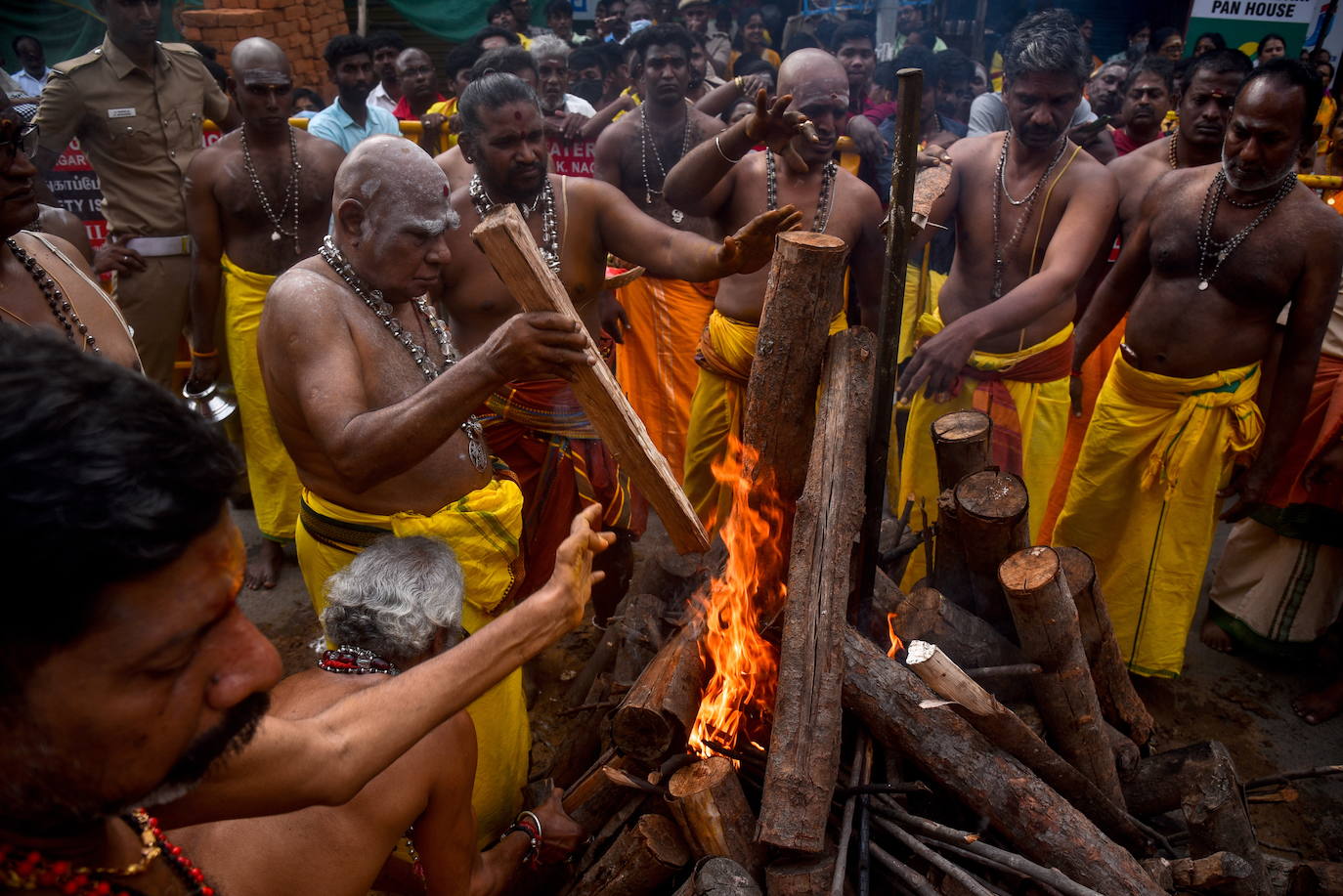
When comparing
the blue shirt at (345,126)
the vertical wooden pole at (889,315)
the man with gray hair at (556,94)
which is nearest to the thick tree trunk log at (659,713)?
the vertical wooden pole at (889,315)

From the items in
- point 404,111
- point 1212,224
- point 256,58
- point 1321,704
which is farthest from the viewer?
point 404,111

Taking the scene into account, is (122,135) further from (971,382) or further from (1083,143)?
(1083,143)

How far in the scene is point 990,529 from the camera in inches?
113

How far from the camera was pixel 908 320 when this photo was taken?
20.8 feet

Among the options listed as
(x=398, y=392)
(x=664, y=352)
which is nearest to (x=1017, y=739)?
(x=398, y=392)

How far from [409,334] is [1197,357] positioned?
11.2ft

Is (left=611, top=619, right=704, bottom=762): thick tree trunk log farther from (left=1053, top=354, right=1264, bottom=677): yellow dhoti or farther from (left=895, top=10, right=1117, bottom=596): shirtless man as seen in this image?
(left=1053, top=354, right=1264, bottom=677): yellow dhoti

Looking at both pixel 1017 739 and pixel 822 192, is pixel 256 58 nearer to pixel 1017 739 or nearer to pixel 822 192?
pixel 822 192

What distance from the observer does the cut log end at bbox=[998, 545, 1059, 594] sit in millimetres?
2559

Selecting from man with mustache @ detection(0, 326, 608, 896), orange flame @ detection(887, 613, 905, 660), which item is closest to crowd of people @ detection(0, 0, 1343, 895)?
man with mustache @ detection(0, 326, 608, 896)

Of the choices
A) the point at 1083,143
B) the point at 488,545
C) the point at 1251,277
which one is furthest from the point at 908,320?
the point at 488,545

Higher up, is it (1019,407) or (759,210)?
(759,210)

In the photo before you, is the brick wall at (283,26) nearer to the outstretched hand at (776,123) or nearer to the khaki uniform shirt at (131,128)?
the khaki uniform shirt at (131,128)

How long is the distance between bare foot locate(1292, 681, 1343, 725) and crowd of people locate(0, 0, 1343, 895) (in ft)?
0.07
